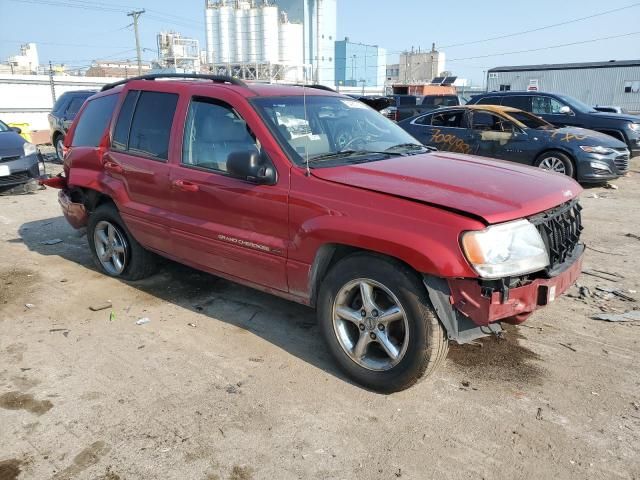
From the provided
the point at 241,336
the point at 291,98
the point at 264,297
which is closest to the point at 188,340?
the point at 241,336

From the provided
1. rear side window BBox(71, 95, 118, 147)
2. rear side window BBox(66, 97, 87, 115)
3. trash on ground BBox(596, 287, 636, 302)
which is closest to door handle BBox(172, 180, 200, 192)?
rear side window BBox(71, 95, 118, 147)

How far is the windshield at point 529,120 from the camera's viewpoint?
10410 mm

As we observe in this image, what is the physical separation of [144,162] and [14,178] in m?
6.61

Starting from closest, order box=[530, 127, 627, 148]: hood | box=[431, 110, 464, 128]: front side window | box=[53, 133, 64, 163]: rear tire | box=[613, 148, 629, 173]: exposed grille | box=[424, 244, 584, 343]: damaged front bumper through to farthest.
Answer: box=[424, 244, 584, 343]: damaged front bumper
box=[530, 127, 627, 148]: hood
box=[613, 148, 629, 173]: exposed grille
box=[431, 110, 464, 128]: front side window
box=[53, 133, 64, 163]: rear tire

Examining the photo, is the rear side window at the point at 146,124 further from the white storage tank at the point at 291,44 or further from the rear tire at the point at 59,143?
the white storage tank at the point at 291,44

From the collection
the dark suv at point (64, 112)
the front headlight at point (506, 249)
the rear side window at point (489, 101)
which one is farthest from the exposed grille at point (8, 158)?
the rear side window at point (489, 101)

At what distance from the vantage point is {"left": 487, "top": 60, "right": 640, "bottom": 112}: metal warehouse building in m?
34.7

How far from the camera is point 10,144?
954 cm

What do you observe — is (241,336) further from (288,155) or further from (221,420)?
(288,155)

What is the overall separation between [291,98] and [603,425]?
3.05m

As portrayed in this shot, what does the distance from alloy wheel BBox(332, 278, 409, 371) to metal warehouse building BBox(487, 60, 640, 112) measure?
36.5 metres

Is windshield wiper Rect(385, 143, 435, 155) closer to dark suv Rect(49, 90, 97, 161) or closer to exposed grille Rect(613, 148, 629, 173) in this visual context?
exposed grille Rect(613, 148, 629, 173)

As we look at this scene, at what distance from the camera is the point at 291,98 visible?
405cm

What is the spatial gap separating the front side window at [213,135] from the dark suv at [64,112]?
11.4 meters
